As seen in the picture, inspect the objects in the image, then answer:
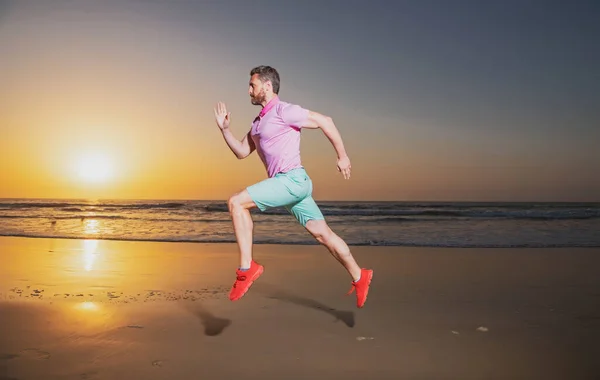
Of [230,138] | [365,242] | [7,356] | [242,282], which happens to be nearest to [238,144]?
[230,138]

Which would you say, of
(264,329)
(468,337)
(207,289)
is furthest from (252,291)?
(468,337)

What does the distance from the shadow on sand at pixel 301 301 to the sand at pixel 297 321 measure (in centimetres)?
2

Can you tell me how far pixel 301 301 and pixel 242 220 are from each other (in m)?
1.90

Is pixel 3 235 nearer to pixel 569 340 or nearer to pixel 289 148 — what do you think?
pixel 289 148

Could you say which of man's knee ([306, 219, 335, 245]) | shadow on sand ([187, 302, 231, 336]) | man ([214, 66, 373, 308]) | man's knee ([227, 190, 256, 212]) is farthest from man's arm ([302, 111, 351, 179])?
shadow on sand ([187, 302, 231, 336])

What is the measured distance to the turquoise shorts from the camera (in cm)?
424

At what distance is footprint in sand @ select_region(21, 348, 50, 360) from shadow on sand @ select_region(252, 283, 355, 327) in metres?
2.43

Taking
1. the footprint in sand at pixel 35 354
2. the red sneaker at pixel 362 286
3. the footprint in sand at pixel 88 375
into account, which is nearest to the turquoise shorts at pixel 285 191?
the red sneaker at pixel 362 286

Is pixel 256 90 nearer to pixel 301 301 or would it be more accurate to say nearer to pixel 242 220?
pixel 242 220

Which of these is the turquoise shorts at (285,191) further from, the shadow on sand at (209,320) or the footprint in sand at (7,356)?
the footprint in sand at (7,356)

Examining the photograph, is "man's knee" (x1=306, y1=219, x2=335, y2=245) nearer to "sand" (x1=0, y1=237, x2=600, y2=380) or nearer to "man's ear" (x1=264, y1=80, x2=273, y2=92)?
"sand" (x1=0, y1=237, x2=600, y2=380)

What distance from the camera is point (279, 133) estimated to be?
4320mm

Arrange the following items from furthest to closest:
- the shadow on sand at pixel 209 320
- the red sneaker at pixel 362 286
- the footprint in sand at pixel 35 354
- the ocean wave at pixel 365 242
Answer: the ocean wave at pixel 365 242 → the red sneaker at pixel 362 286 → the shadow on sand at pixel 209 320 → the footprint in sand at pixel 35 354

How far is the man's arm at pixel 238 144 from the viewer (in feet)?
15.3
